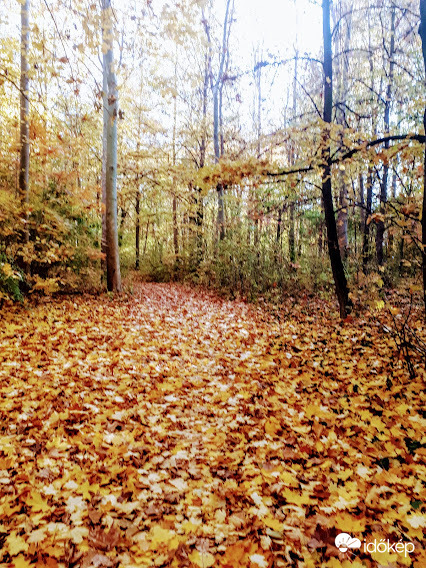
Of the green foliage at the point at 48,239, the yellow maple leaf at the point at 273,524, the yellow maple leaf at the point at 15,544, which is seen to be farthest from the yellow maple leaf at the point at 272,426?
the green foliage at the point at 48,239

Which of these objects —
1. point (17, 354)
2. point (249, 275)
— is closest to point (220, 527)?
point (17, 354)

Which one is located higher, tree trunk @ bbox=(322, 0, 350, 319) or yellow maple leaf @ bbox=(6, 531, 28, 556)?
tree trunk @ bbox=(322, 0, 350, 319)

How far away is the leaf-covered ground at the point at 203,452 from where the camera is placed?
2195mm

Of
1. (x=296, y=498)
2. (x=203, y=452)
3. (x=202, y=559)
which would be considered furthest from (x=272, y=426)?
(x=202, y=559)

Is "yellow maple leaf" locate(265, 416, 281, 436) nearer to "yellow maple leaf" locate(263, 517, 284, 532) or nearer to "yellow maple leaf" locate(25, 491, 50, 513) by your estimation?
"yellow maple leaf" locate(263, 517, 284, 532)

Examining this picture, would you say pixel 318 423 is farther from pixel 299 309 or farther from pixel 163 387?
pixel 299 309

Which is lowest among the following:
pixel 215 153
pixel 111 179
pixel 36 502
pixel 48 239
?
pixel 36 502

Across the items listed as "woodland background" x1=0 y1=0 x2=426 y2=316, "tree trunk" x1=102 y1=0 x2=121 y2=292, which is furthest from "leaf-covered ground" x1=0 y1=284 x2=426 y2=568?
"tree trunk" x1=102 y1=0 x2=121 y2=292

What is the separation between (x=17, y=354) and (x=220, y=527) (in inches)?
162

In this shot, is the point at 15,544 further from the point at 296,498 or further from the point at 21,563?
the point at 296,498

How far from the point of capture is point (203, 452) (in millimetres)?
3256

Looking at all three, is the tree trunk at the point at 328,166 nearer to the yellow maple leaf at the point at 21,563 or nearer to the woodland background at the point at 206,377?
the woodland background at the point at 206,377

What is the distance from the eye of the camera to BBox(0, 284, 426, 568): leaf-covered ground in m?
2.20

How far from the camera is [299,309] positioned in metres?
9.14
